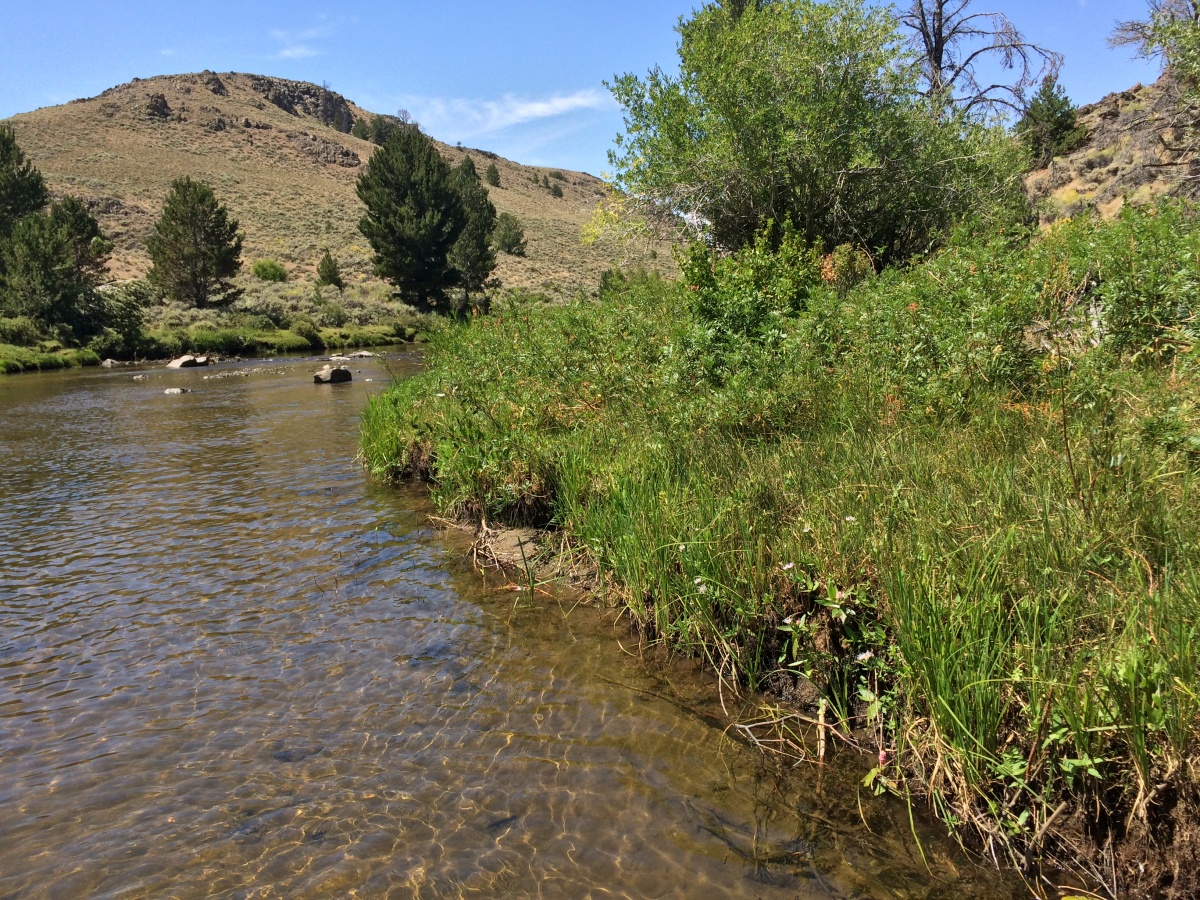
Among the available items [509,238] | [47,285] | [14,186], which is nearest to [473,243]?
[509,238]

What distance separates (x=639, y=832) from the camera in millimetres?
3389

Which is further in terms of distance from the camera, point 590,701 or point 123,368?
point 123,368

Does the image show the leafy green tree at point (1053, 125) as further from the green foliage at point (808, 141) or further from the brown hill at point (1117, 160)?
the green foliage at point (808, 141)

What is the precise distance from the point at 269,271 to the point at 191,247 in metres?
10.6

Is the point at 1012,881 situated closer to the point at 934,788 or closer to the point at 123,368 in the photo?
the point at 934,788

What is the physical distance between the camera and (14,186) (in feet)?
157

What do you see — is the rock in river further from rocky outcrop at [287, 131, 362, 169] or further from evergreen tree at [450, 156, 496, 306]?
rocky outcrop at [287, 131, 362, 169]

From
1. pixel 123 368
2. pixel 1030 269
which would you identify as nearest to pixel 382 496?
pixel 1030 269

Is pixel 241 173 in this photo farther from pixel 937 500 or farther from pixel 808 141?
pixel 937 500

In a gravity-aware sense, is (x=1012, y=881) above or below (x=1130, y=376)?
below

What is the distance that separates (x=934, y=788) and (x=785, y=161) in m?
14.2

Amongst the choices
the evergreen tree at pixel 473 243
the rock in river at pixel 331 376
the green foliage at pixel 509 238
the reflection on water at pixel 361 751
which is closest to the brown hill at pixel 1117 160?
the reflection on water at pixel 361 751

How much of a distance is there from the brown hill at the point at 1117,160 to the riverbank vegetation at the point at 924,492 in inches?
676

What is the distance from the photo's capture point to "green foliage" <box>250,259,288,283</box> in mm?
57469
